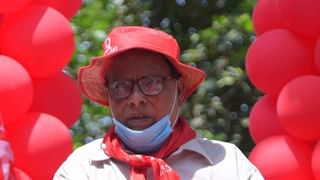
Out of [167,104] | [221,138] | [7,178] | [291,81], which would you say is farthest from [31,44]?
[221,138]

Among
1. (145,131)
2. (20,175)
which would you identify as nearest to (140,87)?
(145,131)

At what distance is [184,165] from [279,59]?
177 cm

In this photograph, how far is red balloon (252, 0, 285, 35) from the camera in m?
5.07

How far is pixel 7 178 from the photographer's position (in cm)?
429

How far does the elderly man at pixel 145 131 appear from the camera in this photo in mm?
3180

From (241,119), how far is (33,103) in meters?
2.14

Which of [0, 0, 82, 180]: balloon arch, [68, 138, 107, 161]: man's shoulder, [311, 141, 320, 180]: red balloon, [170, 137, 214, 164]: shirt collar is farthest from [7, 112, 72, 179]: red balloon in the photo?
[170, 137, 214, 164]: shirt collar

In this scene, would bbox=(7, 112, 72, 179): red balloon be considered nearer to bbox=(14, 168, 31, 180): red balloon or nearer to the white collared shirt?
bbox=(14, 168, 31, 180): red balloon

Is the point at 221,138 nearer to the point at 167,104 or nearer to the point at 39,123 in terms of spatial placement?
the point at 39,123

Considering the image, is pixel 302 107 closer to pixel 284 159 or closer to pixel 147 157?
pixel 284 159

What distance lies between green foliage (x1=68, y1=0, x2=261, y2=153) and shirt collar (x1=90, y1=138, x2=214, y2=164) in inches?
118

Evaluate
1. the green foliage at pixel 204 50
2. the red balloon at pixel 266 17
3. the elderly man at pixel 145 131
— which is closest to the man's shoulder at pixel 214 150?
the elderly man at pixel 145 131

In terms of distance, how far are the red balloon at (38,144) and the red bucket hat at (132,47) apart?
120cm

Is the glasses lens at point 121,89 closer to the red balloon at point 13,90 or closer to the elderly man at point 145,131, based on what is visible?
the elderly man at point 145,131
